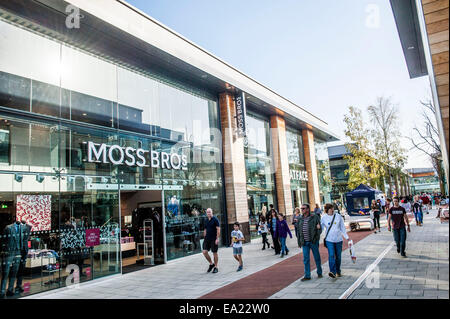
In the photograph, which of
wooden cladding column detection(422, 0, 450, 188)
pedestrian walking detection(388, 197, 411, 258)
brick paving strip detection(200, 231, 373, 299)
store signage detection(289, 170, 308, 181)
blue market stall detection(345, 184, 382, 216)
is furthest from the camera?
blue market stall detection(345, 184, 382, 216)

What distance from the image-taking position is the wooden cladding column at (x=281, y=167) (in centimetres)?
2055

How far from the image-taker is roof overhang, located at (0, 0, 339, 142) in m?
8.95

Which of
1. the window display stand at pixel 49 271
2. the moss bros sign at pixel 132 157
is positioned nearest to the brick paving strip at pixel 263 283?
the window display stand at pixel 49 271

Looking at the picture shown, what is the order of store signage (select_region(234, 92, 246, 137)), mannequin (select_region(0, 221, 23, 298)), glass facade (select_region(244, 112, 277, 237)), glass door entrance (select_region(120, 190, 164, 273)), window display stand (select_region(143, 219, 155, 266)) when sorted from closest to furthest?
mannequin (select_region(0, 221, 23, 298)), window display stand (select_region(143, 219, 155, 266)), glass door entrance (select_region(120, 190, 164, 273)), store signage (select_region(234, 92, 246, 137)), glass facade (select_region(244, 112, 277, 237))

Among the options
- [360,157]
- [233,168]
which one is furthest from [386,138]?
[233,168]

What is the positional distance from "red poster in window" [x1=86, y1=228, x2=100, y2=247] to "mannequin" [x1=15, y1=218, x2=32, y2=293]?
165cm

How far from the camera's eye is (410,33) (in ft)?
30.5

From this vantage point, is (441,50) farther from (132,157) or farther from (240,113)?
(240,113)

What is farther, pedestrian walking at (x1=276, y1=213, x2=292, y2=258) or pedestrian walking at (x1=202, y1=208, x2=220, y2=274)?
pedestrian walking at (x1=276, y1=213, x2=292, y2=258)

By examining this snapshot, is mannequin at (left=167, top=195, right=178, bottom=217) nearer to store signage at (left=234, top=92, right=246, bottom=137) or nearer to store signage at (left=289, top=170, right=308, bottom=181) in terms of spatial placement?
store signage at (left=234, top=92, right=246, bottom=137)

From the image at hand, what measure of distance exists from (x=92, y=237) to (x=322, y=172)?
79.1ft

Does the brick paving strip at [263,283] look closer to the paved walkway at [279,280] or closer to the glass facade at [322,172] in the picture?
the paved walkway at [279,280]

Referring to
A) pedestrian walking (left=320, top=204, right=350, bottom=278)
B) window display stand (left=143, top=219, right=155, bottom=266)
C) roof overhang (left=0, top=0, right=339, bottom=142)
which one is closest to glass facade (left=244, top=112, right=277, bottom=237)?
roof overhang (left=0, top=0, right=339, bottom=142)
